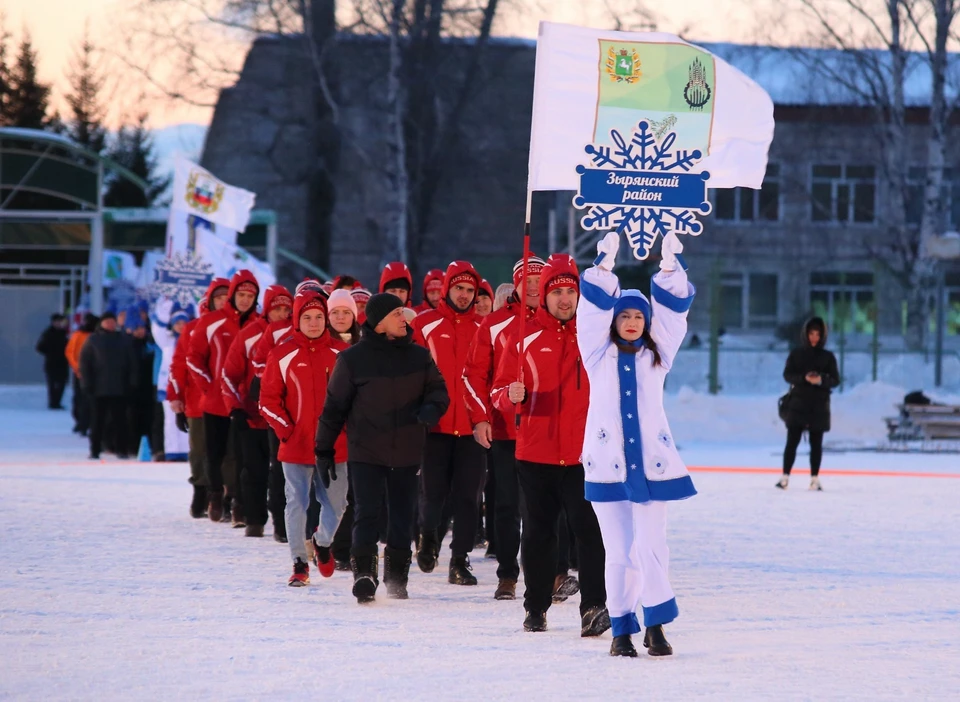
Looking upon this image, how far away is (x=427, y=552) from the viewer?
10125 millimetres

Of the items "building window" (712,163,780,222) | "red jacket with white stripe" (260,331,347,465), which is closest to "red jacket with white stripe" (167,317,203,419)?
"red jacket with white stripe" (260,331,347,465)

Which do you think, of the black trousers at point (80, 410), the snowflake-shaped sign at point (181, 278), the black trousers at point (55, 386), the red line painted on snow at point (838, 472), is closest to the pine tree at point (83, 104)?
the black trousers at point (55, 386)

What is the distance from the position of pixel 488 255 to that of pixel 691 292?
3474 centimetres

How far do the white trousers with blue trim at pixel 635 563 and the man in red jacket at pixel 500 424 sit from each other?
1.44 metres

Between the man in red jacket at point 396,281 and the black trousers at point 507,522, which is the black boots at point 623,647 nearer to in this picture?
the black trousers at point 507,522

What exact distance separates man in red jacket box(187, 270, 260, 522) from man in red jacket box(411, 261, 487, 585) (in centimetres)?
237

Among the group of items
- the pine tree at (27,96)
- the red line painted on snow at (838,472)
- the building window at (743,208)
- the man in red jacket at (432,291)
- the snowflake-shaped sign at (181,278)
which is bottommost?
the red line painted on snow at (838,472)

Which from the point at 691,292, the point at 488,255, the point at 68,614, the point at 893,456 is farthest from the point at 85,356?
the point at 488,255

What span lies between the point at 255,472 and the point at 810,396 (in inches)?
254

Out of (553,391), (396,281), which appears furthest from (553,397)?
(396,281)

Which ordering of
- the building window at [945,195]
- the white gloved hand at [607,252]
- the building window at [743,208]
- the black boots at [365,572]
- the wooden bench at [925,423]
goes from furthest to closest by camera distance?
the building window at [743,208], the building window at [945,195], the wooden bench at [925,423], the black boots at [365,572], the white gloved hand at [607,252]

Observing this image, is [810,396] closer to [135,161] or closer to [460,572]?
[460,572]

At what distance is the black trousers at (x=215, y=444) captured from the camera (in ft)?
40.8

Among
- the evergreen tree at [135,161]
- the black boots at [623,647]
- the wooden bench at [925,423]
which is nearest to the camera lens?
the black boots at [623,647]
